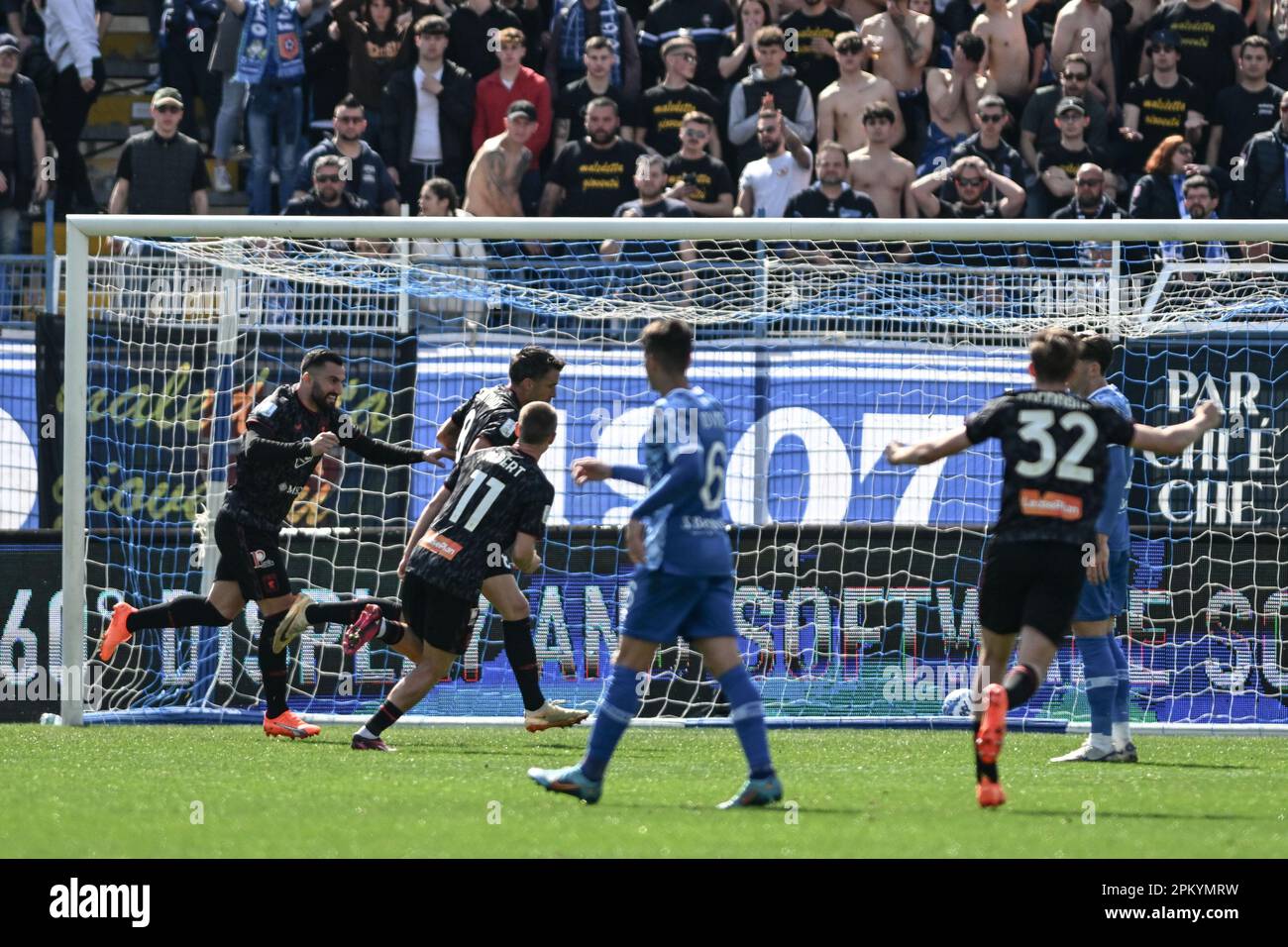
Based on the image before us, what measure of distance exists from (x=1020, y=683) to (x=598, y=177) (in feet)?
30.8

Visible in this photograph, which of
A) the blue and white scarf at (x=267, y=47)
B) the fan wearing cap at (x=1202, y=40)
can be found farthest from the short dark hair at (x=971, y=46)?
the blue and white scarf at (x=267, y=47)

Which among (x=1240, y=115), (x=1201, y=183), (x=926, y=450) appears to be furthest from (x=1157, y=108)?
(x=926, y=450)

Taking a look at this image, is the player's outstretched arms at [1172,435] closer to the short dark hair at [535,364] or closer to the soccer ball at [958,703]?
the short dark hair at [535,364]

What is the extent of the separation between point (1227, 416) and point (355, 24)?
889 cm

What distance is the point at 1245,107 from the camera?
1753cm

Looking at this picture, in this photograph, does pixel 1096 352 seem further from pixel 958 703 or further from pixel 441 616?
pixel 441 616

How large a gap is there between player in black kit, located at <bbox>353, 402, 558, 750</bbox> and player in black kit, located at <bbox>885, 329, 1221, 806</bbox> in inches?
108

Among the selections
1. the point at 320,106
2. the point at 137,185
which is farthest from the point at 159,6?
the point at 137,185

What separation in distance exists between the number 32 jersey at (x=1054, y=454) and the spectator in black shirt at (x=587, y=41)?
33.5 ft

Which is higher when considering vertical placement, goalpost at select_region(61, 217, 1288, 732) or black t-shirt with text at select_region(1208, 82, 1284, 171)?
black t-shirt with text at select_region(1208, 82, 1284, 171)

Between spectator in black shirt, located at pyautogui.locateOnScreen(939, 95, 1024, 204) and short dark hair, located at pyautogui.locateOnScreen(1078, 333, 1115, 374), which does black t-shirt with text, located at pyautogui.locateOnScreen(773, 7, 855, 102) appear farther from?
short dark hair, located at pyautogui.locateOnScreen(1078, 333, 1115, 374)

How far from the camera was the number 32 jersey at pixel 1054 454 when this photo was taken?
27.0ft

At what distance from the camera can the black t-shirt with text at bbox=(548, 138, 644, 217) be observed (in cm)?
1653

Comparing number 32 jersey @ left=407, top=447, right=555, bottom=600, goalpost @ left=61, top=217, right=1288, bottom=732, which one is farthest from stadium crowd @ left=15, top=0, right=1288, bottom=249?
number 32 jersey @ left=407, top=447, right=555, bottom=600
